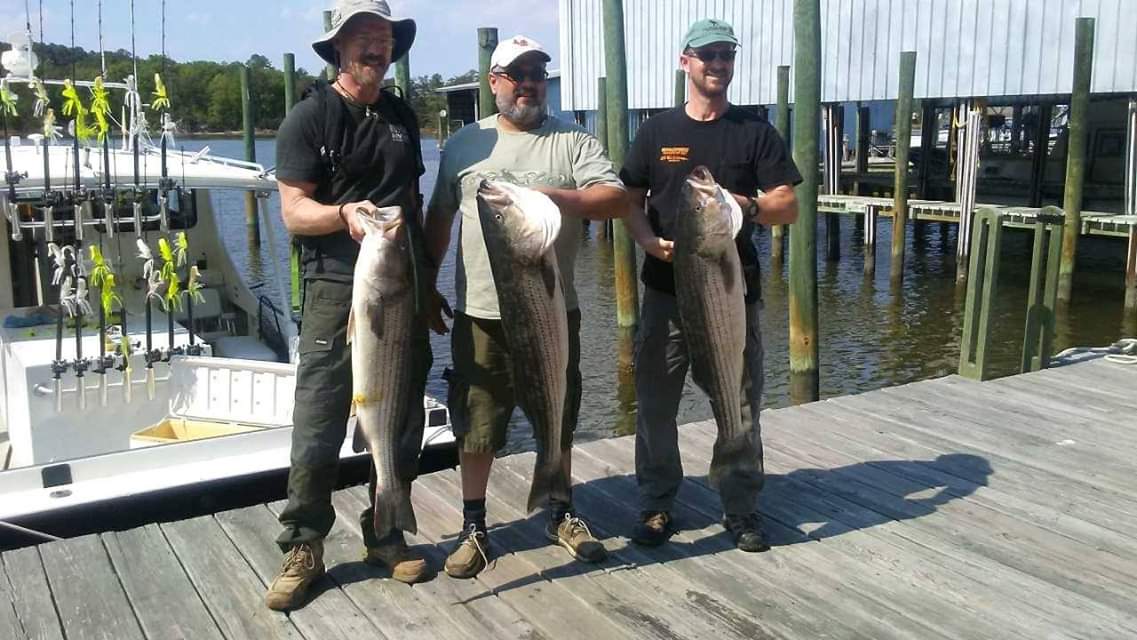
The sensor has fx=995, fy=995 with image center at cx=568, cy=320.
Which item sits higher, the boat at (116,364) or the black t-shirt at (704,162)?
the black t-shirt at (704,162)

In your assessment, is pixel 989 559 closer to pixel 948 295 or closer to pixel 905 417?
pixel 905 417

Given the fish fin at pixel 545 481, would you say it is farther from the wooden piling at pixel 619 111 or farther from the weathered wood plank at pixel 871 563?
the wooden piling at pixel 619 111

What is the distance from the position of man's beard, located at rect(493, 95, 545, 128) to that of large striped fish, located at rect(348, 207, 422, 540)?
67 cm

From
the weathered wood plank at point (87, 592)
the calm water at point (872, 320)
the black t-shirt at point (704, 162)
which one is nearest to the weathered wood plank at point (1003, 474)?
the black t-shirt at point (704, 162)

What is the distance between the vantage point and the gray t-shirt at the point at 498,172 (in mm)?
3898

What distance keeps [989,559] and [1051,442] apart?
2.11 meters

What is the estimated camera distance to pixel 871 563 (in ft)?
14.3

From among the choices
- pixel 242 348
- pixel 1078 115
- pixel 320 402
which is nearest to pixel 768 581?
pixel 320 402

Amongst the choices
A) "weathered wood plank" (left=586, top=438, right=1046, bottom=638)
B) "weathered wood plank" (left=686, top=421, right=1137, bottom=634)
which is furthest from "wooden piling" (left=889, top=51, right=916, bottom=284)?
"weathered wood plank" (left=586, top=438, right=1046, bottom=638)

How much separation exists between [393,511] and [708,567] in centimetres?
141

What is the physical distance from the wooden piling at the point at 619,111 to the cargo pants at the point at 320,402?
7.29 m

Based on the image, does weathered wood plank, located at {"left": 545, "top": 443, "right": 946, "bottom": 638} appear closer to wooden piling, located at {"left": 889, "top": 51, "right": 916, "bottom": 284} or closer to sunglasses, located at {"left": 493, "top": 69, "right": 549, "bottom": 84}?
sunglasses, located at {"left": 493, "top": 69, "right": 549, "bottom": 84}

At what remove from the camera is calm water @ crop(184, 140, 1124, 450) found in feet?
43.2

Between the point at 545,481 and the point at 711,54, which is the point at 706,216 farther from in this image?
the point at 545,481
